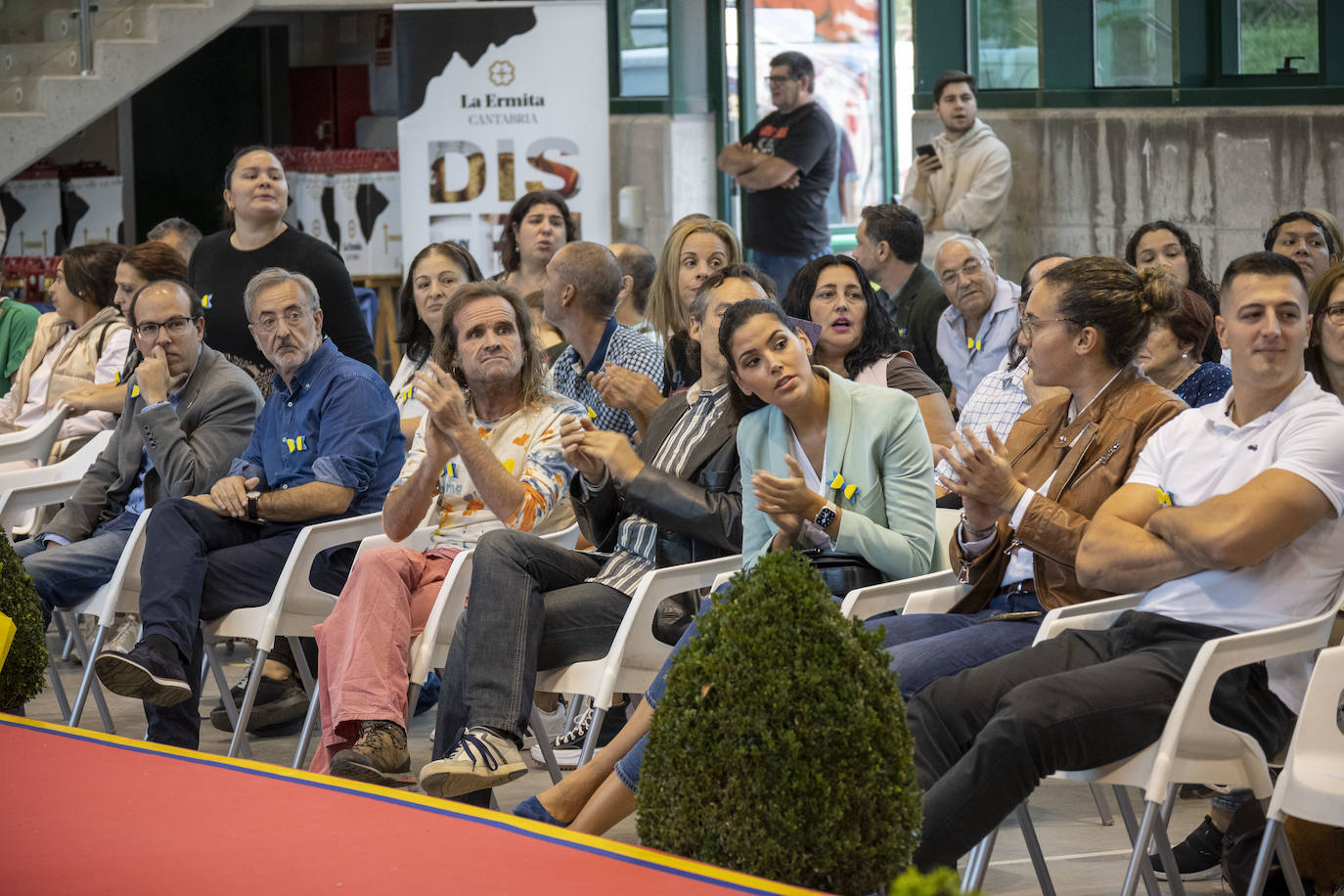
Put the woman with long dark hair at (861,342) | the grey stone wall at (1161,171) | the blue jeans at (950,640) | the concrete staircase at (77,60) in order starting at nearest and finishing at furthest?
the blue jeans at (950,640), the woman with long dark hair at (861,342), the grey stone wall at (1161,171), the concrete staircase at (77,60)

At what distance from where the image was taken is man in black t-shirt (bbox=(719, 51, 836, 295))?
A: 849 centimetres

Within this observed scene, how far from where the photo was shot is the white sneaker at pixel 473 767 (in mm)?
3707

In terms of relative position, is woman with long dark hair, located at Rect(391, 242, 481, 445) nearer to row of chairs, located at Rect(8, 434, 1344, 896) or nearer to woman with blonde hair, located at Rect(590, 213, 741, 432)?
woman with blonde hair, located at Rect(590, 213, 741, 432)

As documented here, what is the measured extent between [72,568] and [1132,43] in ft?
19.0

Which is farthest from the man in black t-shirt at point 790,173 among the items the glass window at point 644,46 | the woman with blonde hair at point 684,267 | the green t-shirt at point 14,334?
the green t-shirt at point 14,334

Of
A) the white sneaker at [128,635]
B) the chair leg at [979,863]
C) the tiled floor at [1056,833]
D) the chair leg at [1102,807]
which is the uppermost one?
the white sneaker at [128,635]

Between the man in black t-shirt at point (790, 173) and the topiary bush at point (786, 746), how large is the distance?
239 inches

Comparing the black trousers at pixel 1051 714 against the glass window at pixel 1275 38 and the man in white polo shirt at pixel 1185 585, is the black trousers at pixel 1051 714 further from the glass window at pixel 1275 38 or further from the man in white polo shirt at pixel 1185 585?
the glass window at pixel 1275 38

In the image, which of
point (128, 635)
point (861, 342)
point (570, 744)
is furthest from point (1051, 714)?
point (128, 635)

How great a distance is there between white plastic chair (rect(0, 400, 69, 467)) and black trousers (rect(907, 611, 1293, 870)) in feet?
14.0

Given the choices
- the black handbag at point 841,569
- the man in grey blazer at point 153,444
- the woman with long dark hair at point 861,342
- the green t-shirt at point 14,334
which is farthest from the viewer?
the green t-shirt at point 14,334

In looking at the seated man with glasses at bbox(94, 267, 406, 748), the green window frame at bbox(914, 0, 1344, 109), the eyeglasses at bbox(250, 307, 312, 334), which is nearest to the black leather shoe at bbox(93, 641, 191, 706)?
the seated man with glasses at bbox(94, 267, 406, 748)

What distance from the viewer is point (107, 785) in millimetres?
3129

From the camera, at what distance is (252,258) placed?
19.9ft
